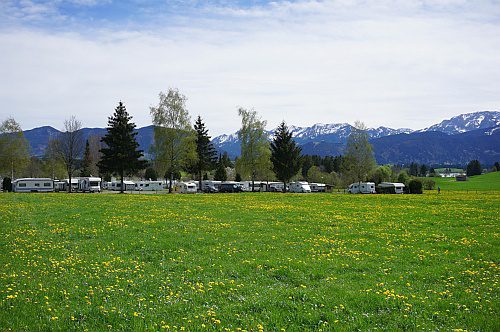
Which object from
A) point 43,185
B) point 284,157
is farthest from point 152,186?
point 284,157

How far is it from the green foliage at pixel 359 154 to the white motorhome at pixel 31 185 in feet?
218

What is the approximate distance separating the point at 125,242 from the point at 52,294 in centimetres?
739

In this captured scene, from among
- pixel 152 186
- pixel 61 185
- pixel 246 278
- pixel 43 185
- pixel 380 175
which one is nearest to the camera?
Answer: pixel 246 278

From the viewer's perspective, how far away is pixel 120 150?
74.2 m

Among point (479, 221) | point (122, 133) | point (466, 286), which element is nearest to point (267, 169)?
point (122, 133)

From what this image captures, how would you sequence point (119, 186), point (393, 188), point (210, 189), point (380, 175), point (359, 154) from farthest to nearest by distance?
1. point (380, 175)
2. point (119, 186)
3. point (359, 154)
4. point (210, 189)
5. point (393, 188)

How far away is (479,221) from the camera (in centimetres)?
2550

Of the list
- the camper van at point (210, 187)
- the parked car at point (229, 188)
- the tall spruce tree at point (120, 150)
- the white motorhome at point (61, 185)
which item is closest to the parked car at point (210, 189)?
the camper van at point (210, 187)

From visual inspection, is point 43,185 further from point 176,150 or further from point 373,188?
point 373,188

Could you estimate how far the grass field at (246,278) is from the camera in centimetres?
837

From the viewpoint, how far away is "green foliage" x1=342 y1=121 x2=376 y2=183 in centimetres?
9831

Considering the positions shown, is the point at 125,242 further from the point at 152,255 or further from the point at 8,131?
the point at 8,131

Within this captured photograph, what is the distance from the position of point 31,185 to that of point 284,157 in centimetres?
5101

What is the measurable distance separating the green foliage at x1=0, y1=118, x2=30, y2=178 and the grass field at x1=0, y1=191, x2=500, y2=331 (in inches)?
2995
